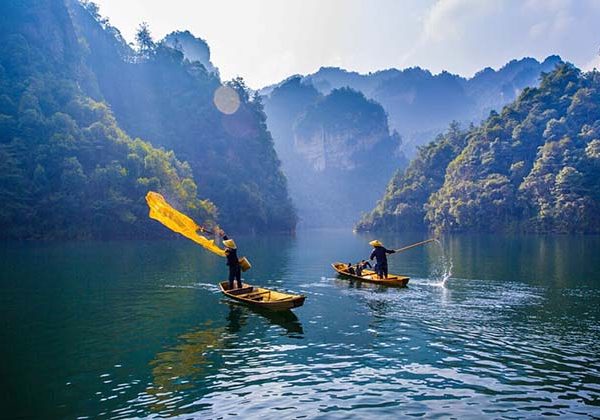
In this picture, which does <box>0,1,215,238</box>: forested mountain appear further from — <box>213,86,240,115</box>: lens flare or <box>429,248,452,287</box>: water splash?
<box>213,86,240,115</box>: lens flare

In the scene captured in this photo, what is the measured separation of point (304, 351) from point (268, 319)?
508 centimetres

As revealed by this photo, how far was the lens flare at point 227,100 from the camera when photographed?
148m

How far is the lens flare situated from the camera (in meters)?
148

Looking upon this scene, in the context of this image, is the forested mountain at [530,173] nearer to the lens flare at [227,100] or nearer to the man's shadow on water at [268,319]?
the lens flare at [227,100]

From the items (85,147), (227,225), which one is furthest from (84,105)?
(227,225)

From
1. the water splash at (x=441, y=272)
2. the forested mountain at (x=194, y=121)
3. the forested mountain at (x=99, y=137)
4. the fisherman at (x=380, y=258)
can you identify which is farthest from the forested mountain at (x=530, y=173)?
the fisherman at (x=380, y=258)

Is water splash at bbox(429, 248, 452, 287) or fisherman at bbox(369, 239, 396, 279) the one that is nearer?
fisherman at bbox(369, 239, 396, 279)

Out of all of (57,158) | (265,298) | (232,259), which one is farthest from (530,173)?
(265,298)

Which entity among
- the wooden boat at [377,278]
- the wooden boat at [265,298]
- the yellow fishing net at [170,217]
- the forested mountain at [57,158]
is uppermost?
the forested mountain at [57,158]

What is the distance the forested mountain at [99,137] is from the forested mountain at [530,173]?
45.7m

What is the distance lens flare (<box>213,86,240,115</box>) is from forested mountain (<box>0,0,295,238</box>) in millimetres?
3311

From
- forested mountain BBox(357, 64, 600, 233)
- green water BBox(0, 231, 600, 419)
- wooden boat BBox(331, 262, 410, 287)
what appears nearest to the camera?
green water BBox(0, 231, 600, 419)

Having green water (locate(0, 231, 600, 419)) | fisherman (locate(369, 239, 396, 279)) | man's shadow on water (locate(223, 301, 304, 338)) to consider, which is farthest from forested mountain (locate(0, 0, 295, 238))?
man's shadow on water (locate(223, 301, 304, 338))

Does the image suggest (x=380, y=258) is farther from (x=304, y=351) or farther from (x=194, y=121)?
(x=194, y=121)
